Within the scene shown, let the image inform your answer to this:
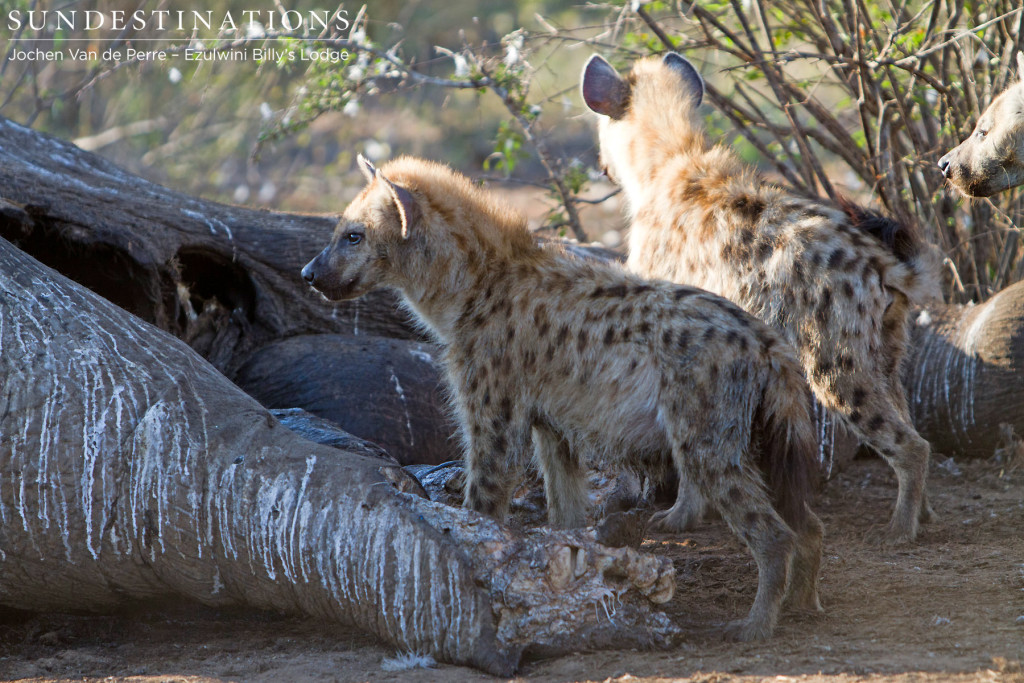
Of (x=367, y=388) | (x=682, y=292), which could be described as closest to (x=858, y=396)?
(x=682, y=292)

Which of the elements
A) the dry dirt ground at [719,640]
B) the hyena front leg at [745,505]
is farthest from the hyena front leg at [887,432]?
the hyena front leg at [745,505]

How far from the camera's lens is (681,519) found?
404cm

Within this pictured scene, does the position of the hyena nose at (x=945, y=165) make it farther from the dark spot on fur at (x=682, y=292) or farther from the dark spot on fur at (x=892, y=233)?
the dark spot on fur at (x=682, y=292)

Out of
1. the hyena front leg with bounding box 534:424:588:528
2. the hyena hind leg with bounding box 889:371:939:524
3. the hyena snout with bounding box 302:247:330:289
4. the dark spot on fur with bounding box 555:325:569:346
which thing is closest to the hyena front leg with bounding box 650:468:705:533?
the hyena front leg with bounding box 534:424:588:528

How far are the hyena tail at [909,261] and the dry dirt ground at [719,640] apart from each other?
3.00ft

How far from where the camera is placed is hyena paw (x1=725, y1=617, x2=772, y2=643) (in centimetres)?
288

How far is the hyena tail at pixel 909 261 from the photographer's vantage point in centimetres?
377

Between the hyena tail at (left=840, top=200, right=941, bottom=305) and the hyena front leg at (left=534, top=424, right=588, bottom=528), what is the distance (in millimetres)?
1303

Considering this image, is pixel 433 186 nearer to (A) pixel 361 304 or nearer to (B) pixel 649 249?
(B) pixel 649 249

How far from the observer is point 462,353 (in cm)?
351

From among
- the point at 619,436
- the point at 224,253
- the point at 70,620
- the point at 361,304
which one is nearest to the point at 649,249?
the point at 619,436

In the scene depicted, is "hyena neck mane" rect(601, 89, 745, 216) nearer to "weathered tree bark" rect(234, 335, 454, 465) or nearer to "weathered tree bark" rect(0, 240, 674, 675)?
"weathered tree bark" rect(234, 335, 454, 465)

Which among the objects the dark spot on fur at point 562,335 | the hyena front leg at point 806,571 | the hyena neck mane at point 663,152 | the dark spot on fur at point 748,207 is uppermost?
the hyena neck mane at point 663,152

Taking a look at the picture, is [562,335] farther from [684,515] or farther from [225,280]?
[225,280]
